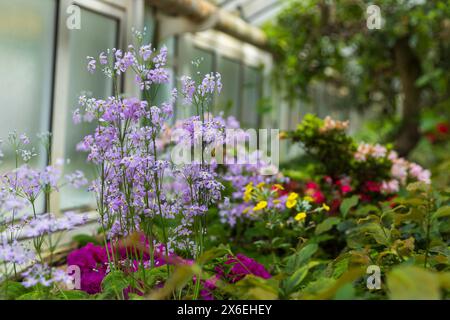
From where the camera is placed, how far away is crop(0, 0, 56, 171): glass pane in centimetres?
295

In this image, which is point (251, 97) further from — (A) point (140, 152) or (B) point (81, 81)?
(A) point (140, 152)

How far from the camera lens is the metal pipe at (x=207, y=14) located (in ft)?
14.7

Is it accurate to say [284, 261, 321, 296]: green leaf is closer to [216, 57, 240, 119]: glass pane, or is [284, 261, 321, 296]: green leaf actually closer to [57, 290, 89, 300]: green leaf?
[57, 290, 89, 300]: green leaf

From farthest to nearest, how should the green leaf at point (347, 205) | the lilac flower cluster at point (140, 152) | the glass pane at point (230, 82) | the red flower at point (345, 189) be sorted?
the glass pane at point (230, 82) → the red flower at point (345, 189) → the green leaf at point (347, 205) → the lilac flower cluster at point (140, 152)

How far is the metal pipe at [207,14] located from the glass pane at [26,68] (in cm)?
123

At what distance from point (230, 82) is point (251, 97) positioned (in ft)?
2.20

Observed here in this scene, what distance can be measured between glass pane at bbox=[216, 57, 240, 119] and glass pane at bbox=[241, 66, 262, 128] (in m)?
0.14

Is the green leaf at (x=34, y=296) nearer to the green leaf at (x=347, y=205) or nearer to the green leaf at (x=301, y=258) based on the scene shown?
the green leaf at (x=301, y=258)

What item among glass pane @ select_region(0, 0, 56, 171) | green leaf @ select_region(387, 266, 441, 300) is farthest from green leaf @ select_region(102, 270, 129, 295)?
glass pane @ select_region(0, 0, 56, 171)

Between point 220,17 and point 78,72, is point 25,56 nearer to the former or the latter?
point 78,72

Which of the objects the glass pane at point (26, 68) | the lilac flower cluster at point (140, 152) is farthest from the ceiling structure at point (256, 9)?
the lilac flower cluster at point (140, 152)

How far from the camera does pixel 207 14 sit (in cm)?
495

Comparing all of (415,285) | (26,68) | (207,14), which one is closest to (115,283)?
(415,285)

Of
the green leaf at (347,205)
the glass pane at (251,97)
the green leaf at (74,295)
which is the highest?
the glass pane at (251,97)
